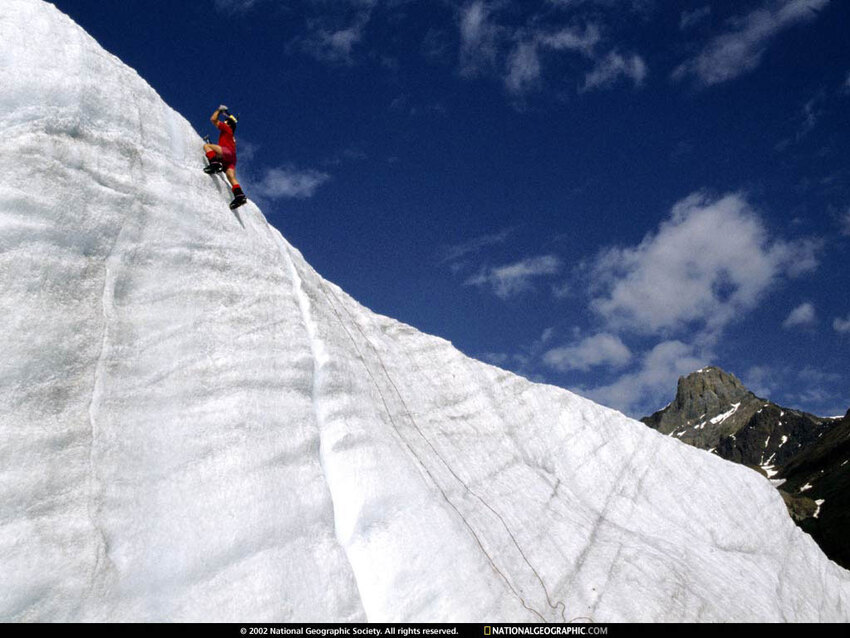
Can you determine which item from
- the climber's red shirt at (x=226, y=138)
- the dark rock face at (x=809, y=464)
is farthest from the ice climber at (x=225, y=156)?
the dark rock face at (x=809, y=464)

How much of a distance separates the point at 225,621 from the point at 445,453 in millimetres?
6548

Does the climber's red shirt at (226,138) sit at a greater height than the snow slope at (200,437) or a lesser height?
greater

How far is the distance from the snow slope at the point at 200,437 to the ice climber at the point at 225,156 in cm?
30

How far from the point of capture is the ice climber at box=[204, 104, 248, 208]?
11.4 metres

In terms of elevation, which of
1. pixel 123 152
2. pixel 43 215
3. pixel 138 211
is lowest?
pixel 43 215

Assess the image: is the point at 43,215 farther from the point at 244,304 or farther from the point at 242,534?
the point at 242,534
